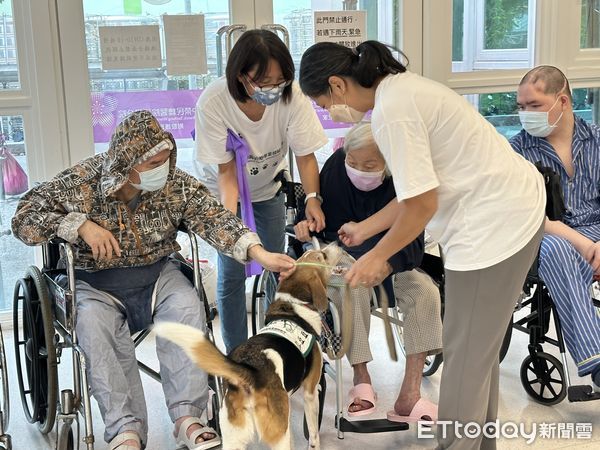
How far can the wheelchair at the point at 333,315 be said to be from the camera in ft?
8.19

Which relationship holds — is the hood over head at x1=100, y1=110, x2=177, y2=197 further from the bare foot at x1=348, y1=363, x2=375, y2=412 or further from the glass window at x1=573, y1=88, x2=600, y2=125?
the glass window at x1=573, y1=88, x2=600, y2=125

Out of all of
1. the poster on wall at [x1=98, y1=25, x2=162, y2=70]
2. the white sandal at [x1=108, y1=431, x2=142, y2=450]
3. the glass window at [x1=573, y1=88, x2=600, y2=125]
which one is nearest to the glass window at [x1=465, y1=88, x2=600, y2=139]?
the glass window at [x1=573, y1=88, x2=600, y2=125]

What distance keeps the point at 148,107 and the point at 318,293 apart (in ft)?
6.04

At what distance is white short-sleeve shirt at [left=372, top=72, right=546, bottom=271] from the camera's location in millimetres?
1761

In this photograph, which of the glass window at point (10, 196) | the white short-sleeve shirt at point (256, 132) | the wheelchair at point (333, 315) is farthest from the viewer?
the glass window at point (10, 196)

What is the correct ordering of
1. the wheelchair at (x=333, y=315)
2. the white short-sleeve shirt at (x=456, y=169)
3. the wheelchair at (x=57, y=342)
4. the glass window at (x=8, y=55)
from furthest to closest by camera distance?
the glass window at (x=8, y=55)
the wheelchair at (x=333, y=315)
the wheelchair at (x=57, y=342)
the white short-sleeve shirt at (x=456, y=169)

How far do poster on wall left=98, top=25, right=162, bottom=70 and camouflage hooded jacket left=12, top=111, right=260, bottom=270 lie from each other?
1266 mm

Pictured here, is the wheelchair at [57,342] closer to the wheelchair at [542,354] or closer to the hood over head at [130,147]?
the hood over head at [130,147]

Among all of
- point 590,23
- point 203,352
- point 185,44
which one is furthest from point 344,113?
point 590,23

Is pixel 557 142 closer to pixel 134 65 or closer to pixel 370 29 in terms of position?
pixel 370 29

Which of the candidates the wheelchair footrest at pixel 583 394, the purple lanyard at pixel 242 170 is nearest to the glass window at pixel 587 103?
the wheelchair footrest at pixel 583 394

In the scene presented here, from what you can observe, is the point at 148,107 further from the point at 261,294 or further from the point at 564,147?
the point at 564,147

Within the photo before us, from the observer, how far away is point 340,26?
12.7ft

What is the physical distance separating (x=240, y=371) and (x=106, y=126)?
2.13 metres
